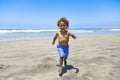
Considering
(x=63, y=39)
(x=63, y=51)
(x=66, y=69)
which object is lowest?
(x=66, y=69)

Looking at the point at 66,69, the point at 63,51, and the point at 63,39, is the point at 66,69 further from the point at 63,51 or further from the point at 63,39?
the point at 63,39

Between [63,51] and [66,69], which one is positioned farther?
[66,69]

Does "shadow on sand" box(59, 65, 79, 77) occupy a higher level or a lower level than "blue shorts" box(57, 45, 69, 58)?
lower

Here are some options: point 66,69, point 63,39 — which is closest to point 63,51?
point 63,39

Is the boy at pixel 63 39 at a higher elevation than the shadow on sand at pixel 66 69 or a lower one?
higher

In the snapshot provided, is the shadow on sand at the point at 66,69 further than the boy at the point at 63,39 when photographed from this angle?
No

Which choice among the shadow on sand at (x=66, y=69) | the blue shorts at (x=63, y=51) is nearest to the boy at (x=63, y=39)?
the blue shorts at (x=63, y=51)

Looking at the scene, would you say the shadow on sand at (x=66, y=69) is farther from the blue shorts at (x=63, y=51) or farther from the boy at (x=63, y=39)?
the blue shorts at (x=63, y=51)

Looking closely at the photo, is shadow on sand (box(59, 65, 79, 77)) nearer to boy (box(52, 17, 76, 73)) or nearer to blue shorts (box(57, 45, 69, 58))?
boy (box(52, 17, 76, 73))

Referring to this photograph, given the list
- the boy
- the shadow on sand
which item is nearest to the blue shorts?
the boy

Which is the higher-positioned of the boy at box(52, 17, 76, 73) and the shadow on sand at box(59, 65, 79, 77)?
A: the boy at box(52, 17, 76, 73)

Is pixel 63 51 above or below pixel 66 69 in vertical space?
above

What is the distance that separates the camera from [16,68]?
4.60m

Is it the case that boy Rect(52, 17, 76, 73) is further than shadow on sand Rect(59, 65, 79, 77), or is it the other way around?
boy Rect(52, 17, 76, 73)
